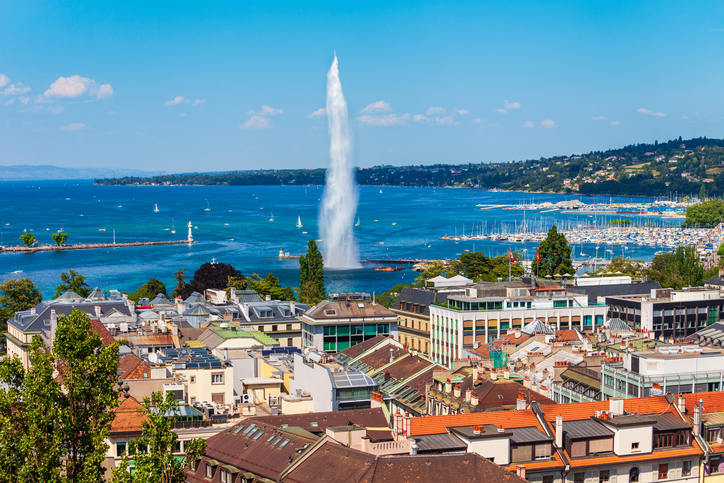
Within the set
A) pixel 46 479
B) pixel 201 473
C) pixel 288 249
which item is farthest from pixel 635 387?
pixel 288 249

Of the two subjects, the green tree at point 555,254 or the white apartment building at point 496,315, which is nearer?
the white apartment building at point 496,315

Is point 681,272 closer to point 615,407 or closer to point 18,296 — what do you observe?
Result: point 18,296

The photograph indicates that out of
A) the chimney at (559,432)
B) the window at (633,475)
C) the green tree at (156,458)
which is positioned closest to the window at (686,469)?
the window at (633,475)

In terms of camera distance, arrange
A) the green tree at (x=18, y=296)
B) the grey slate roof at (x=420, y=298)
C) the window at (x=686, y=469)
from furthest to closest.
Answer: the green tree at (x=18, y=296), the grey slate roof at (x=420, y=298), the window at (x=686, y=469)

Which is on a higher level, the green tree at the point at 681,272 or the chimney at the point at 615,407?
the chimney at the point at 615,407

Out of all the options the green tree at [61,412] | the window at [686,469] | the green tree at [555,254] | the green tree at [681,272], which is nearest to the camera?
the green tree at [61,412]

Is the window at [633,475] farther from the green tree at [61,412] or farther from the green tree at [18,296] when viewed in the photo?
the green tree at [18,296]

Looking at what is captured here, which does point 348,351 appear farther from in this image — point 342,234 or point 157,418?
point 342,234
